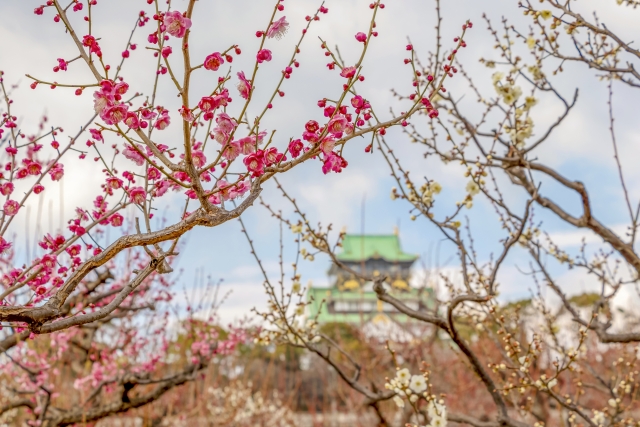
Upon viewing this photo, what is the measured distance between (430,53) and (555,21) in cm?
75

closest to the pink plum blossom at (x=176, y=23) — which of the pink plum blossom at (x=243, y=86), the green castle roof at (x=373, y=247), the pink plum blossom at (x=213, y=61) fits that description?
the pink plum blossom at (x=213, y=61)

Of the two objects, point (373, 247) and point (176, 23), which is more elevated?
point (373, 247)

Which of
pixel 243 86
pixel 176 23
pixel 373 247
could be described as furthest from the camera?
pixel 373 247

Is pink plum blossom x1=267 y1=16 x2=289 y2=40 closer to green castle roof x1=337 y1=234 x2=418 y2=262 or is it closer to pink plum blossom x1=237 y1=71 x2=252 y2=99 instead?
pink plum blossom x1=237 y1=71 x2=252 y2=99

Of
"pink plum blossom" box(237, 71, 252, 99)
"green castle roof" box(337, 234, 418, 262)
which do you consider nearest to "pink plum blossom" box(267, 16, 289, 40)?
"pink plum blossom" box(237, 71, 252, 99)

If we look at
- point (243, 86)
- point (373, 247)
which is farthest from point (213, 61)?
point (373, 247)

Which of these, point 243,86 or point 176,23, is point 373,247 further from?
point 176,23

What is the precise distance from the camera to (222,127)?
1.83m

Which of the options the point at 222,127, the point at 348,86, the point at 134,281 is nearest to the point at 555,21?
the point at 348,86

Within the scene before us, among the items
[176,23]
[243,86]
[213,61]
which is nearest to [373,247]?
[243,86]

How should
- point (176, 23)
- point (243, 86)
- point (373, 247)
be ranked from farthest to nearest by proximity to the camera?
point (373, 247)
point (243, 86)
point (176, 23)

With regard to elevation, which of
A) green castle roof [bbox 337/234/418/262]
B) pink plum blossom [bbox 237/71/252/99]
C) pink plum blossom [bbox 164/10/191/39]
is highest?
green castle roof [bbox 337/234/418/262]

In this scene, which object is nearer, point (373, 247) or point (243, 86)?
point (243, 86)

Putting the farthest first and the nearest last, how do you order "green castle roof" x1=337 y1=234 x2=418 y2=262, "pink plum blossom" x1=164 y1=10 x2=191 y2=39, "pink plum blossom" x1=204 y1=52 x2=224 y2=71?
1. "green castle roof" x1=337 y1=234 x2=418 y2=262
2. "pink plum blossom" x1=204 y1=52 x2=224 y2=71
3. "pink plum blossom" x1=164 y1=10 x2=191 y2=39
